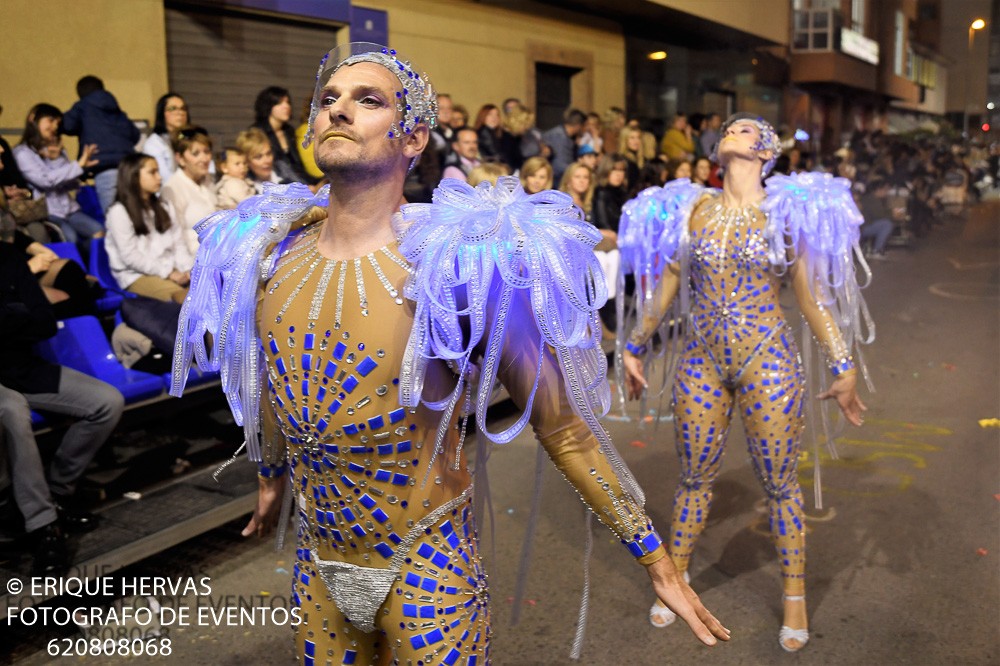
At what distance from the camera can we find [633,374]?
13.3 feet

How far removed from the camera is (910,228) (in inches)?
782

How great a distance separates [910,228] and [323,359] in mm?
20049

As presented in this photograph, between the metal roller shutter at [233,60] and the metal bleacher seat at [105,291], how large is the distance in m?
3.79

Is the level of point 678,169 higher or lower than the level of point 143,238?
higher

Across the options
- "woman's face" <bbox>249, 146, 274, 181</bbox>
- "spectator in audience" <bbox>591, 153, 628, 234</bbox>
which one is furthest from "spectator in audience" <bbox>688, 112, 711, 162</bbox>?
"woman's face" <bbox>249, 146, 274, 181</bbox>

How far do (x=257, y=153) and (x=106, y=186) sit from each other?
1088 mm

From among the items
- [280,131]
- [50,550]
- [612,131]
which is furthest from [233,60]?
[50,550]

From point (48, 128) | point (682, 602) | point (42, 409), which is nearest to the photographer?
point (682, 602)

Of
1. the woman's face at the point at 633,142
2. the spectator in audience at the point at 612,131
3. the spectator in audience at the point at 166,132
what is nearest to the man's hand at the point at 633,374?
the spectator in audience at the point at 166,132

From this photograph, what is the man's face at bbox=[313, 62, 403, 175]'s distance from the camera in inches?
79.8

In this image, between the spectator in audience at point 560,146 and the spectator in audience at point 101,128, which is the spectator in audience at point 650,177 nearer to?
the spectator in audience at point 560,146

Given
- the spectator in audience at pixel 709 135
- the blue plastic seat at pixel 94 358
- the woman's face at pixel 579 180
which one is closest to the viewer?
the blue plastic seat at pixel 94 358

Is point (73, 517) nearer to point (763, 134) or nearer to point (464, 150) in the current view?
point (763, 134)

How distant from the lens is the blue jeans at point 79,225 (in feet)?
21.2
